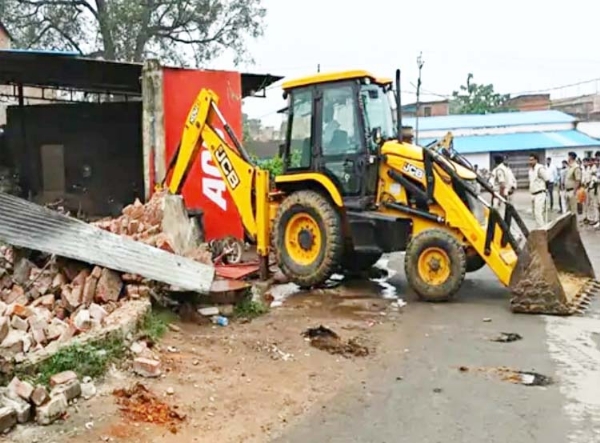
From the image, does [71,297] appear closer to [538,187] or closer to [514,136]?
[538,187]

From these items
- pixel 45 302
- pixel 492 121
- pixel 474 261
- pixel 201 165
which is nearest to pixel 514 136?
pixel 492 121

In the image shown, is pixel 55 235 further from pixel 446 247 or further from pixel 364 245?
pixel 446 247

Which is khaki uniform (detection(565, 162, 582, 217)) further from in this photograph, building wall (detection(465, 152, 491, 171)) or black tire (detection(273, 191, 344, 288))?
building wall (detection(465, 152, 491, 171))

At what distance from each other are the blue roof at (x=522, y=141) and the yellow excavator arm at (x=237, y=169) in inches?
1158

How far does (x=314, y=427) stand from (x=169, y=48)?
79.3ft

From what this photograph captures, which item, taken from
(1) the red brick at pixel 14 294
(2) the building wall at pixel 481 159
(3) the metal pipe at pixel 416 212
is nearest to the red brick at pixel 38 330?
(1) the red brick at pixel 14 294

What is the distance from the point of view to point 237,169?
1016 cm

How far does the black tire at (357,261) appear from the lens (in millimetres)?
10312

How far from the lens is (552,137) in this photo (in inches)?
1588

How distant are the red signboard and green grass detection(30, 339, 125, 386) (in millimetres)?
7121

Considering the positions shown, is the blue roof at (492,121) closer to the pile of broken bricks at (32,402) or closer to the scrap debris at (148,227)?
the scrap debris at (148,227)

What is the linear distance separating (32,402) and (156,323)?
233 cm

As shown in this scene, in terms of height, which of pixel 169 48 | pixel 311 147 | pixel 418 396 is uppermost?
pixel 169 48

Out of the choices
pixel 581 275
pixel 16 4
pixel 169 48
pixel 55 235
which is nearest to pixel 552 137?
pixel 169 48
